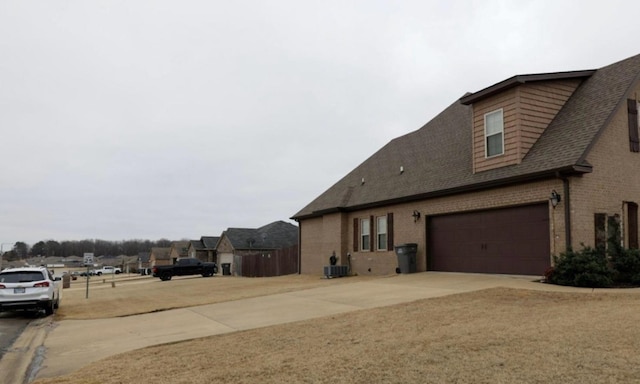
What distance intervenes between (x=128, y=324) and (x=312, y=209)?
17.6m

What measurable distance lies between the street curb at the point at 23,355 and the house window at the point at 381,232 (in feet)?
45.4

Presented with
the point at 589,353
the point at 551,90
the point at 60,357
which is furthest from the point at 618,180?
the point at 60,357

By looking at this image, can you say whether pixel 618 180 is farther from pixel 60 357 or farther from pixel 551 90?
pixel 60 357

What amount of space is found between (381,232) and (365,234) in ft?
4.71

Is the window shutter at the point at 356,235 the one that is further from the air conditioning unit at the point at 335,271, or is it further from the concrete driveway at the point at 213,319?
the concrete driveway at the point at 213,319

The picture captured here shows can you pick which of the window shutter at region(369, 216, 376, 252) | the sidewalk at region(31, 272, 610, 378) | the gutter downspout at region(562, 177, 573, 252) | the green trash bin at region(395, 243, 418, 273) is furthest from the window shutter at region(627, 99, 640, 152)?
the window shutter at region(369, 216, 376, 252)

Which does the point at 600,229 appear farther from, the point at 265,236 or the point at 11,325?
the point at 265,236

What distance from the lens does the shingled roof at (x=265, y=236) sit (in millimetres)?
57625

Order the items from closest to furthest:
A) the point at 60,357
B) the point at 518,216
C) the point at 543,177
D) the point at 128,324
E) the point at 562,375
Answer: the point at 562,375
the point at 60,357
the point at 128,324
the point at 543,177
the point at 518,216

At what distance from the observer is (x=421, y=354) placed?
6941 millimetres

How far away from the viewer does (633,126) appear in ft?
53.5

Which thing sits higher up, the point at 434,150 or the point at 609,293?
the point at 434,150

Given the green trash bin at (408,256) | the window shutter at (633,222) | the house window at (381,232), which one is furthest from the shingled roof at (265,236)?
the window shutter at (633,222)

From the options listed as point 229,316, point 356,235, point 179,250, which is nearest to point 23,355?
point 229,316
